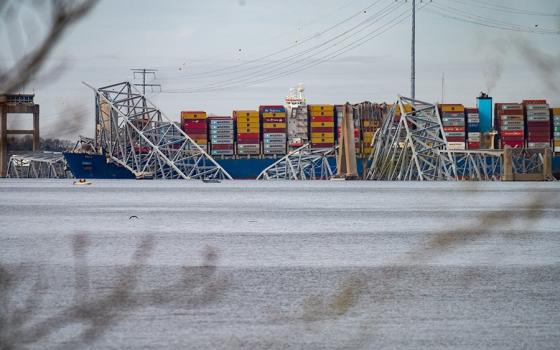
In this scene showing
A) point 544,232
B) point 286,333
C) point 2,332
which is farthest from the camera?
point 544,232

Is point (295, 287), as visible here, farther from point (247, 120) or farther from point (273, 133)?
point (273, 133)

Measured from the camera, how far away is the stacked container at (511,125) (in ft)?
300

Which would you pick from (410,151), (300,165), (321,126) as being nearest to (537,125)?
(321,126)

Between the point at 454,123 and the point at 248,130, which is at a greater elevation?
the point at 454,123

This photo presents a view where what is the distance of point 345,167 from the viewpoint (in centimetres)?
7338

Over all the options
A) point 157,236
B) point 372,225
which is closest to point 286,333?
point 157,236

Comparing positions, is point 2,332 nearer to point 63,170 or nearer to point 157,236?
point 157,236

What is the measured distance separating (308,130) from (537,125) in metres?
23.0

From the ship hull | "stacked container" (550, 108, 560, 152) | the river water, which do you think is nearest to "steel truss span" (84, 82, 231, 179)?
the ship hull

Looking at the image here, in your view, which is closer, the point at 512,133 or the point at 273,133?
the point at 512,133

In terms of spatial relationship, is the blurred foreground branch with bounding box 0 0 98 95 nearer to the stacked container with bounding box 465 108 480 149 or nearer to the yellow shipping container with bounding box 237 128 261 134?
the yellow shipping container with bounding box 237 128 261 134

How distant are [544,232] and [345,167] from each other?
182ft

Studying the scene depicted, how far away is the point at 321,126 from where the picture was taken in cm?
9600

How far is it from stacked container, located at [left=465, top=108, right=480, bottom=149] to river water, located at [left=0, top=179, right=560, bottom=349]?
7695 cm
